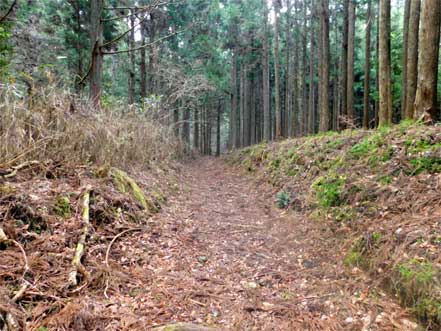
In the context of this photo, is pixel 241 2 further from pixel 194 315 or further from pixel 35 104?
pixel 194 315

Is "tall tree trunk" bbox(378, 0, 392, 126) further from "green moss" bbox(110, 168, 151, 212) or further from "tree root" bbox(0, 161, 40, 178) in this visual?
"tree root" bbox(0, 161, 40, 178)

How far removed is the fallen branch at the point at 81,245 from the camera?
2572 millimetres

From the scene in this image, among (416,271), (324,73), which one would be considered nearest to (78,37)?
(324,73)

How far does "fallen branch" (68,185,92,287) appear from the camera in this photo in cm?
257

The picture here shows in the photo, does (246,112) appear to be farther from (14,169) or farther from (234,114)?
(14,169)

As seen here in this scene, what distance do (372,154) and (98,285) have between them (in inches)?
161

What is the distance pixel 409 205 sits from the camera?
331cm

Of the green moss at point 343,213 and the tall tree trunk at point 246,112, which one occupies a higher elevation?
the tall tree trunk at point 246,112

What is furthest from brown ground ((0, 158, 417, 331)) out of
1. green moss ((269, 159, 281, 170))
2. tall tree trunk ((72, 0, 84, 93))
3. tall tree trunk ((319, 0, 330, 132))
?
tall tree trunk ((72, 0, 84, 93))

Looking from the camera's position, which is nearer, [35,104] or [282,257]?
[282,257]

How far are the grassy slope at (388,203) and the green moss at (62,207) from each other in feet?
10.2

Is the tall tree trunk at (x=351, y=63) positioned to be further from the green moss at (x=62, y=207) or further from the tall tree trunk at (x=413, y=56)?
the green moss at (x=62, y=207)

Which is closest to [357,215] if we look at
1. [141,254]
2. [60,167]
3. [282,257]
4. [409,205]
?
[409,205]

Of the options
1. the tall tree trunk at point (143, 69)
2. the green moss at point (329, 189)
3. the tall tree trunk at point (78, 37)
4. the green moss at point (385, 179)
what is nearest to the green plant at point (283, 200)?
the green moss at point (329, 189)
